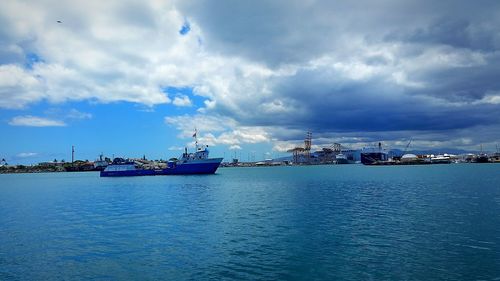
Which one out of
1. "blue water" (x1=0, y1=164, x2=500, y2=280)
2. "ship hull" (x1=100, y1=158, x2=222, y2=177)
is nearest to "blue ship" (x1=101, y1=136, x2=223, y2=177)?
"ship hull" (x1=100, y1=158, x2=222, y2=177)

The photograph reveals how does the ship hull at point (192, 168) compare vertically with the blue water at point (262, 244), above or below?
above

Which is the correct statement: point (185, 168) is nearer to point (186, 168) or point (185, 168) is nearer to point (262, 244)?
point (186, 168)

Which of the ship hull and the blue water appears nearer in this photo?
the blue water

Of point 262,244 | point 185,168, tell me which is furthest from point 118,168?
point 262,244

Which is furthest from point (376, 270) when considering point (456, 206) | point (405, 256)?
point (456, 206)

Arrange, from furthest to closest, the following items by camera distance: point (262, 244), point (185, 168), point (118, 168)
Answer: point (118, 168), point (185, 168), point (262, 244)

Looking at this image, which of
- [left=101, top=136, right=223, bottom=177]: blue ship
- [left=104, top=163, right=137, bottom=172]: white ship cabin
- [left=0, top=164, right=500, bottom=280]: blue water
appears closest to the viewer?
[left=0, top=164, right=500, bottom=280]: blue water

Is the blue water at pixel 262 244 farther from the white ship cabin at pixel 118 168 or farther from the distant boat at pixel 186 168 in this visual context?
the white ship cabin at pixel 118 168

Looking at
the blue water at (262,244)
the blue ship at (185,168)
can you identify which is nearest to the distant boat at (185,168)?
the blue ship at (185,168)

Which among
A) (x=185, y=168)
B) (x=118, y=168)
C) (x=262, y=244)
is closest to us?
(x=262, y=244)

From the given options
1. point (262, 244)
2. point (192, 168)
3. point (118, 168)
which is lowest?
point (262, 244)

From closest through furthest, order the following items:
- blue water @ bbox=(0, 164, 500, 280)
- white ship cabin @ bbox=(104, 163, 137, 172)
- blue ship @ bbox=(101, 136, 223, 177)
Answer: blue water @ bbox=(0, 164, 500, 280) → blue ship @ bbox=(101, 136, 223, 177) → white ship cabin @ bbox=(104, 163, 137, 172)

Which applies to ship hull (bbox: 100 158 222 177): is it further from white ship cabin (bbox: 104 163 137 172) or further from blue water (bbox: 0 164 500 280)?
blue water (bbox: 0 164 500 280)

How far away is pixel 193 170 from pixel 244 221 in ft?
391
